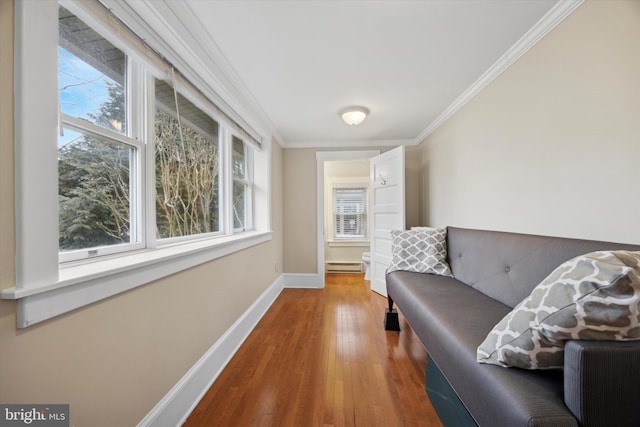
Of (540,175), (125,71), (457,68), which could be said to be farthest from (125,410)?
(457,68)

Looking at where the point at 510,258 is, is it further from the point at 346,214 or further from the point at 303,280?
the point at 346,214

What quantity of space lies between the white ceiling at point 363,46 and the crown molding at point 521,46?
0.11 feet

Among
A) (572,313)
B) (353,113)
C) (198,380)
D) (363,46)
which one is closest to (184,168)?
(198,380)

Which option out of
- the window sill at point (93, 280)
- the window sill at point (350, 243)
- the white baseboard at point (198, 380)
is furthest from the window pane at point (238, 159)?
the window sill at point (350, 243)

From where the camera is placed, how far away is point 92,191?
1.00 meters

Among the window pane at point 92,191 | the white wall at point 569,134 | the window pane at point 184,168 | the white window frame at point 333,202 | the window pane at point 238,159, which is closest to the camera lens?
the window pane at point 92,191

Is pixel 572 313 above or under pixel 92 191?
under

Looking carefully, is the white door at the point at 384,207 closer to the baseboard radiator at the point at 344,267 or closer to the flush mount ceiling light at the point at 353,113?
the flush mount ceiling light at the point at 353,113

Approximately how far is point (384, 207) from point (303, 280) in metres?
1.63

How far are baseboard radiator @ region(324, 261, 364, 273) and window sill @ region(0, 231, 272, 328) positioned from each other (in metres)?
3.36

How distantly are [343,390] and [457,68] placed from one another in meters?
2.46

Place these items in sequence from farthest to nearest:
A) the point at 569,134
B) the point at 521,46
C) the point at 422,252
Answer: the point at 422,252 → the point at 521,46 → the point at 569,134

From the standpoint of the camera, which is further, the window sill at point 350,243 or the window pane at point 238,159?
the window sill at point 350,243

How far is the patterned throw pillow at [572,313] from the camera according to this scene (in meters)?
0.67
